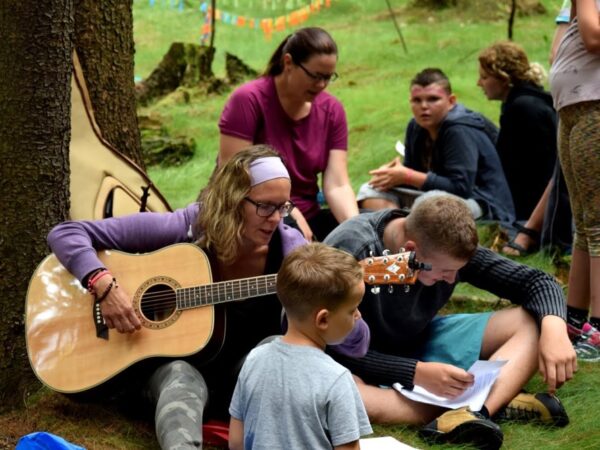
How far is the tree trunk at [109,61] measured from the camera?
4.77 meters

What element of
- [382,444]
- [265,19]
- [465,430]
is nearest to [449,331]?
[465,430]

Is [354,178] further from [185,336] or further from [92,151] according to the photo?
[185,336]

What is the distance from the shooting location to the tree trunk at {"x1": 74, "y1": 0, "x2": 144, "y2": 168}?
4766mm

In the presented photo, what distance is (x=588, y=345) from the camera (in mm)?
4371

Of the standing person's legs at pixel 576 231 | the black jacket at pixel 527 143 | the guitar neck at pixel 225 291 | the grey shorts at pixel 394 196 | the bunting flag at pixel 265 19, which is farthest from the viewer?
the bunting flag at pixel 265 19

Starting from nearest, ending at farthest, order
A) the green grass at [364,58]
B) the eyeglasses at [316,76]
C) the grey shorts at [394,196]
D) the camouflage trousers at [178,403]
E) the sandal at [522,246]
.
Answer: the camouflage trousers at [178,403]
the eyeglasses at [316,76]
the grey shorts at [394,196]
the sandal at [522,246]
the green grass at [364,58]

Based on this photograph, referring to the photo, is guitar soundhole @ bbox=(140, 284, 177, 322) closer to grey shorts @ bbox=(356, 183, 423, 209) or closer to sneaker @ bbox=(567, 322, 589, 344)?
sneaker @ bbox=(567, 322, 589, 344)

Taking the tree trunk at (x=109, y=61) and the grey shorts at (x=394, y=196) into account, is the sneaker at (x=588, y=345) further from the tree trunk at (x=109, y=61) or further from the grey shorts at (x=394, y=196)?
the tree trunk at (x=109, y=61)

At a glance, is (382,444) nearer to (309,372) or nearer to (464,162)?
(309,372)

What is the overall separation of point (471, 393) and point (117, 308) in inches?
53.2

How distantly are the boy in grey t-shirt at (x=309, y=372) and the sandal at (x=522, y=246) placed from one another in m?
3.39

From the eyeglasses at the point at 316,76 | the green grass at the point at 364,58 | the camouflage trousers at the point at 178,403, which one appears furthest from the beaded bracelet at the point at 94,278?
the green grass at the point at 364,58

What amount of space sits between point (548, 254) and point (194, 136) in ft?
15.4

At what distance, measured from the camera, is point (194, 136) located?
31.5 ft
